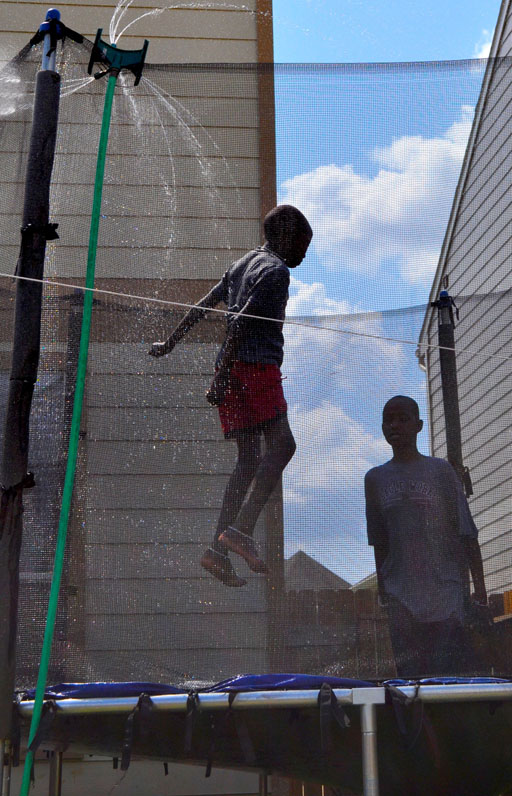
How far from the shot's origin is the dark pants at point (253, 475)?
2402 millimetres

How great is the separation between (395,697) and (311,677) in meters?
0.21

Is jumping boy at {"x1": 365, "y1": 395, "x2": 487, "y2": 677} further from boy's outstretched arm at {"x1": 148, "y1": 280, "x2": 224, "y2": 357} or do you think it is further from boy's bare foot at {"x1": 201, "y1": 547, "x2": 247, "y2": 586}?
boy's outstretched arm at {"x1": 148, "y1": 280, "x2": 224, "y2": 357}

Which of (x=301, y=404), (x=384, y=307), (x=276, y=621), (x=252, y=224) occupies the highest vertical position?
(x=252, y=224)

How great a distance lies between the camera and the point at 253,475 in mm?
2443

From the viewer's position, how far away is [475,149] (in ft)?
9.04

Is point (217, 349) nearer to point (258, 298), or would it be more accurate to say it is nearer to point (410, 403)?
point (258, 298)

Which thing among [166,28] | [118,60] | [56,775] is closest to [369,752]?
[56,775]

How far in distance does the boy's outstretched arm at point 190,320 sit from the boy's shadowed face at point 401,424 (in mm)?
603

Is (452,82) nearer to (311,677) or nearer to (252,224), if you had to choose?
(252,224)

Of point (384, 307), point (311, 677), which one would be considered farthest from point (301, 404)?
point (311, 677)

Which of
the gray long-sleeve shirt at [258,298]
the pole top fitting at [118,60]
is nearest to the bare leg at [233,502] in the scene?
the gray long-sleeve shirt at [258,298]

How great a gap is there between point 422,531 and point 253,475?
1.61ft

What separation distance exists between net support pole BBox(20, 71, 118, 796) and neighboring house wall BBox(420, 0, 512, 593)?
0.98 m

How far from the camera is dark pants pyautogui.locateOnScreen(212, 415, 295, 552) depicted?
240cm
